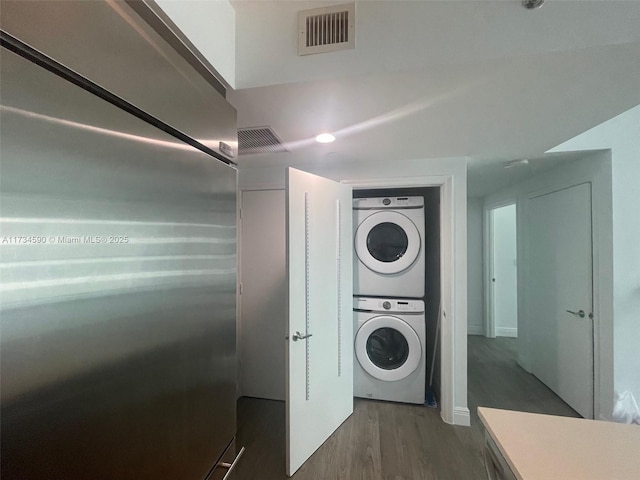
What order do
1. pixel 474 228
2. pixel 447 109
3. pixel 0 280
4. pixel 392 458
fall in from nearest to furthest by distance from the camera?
pixel 0 280, pixel 447 109, pixel 392 458, pixel 474 228

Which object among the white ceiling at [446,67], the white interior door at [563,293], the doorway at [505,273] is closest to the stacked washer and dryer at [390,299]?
the white ceiling at [446,67]

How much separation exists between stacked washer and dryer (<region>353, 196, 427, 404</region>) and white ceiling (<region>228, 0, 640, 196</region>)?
1.13m

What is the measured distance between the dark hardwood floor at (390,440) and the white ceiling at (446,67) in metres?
2.18

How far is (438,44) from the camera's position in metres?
1.00

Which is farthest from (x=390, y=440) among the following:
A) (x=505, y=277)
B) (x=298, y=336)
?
(x=505, y=277)

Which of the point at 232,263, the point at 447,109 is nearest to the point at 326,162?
the point at 447,109

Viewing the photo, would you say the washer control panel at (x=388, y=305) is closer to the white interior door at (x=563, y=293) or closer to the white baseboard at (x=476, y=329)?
the white interior door at (x=563, y=293)

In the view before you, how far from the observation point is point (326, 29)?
104cm

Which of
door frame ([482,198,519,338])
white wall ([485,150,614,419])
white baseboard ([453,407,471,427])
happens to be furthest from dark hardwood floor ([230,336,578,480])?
door frame ([482,198,519,338])

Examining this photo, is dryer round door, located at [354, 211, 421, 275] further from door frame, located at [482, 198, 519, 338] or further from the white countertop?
door frame, located at [482, 198, 519, 338]

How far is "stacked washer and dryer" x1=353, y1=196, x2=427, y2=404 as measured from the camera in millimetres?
2518

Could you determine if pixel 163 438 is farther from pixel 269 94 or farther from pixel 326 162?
pixel 326 162

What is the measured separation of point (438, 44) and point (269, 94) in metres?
0.70

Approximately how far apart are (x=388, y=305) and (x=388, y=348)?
46 centimetres
